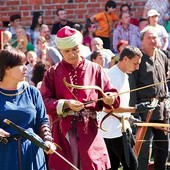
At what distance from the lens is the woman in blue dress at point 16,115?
5.97 metres

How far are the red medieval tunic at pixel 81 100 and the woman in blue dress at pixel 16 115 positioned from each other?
1.86 ft

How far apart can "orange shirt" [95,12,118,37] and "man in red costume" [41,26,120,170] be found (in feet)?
22.2

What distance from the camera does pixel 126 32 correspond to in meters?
13.1

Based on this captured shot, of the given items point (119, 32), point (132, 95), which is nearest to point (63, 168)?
point (132, 95)

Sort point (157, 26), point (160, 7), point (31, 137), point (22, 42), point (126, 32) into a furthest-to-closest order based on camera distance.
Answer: point (160, 7), point (126, 32), point (22, 42), point (157, 26), point (31, 137)

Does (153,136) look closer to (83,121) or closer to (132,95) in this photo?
(132,95)

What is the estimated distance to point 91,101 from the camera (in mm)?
6559

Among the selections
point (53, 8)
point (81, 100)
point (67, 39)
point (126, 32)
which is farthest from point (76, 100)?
point (53, 8)

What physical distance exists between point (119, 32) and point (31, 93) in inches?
282

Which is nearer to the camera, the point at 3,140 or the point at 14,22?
the point at 3,140

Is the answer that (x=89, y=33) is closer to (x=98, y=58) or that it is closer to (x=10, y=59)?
(x=98, y=58)

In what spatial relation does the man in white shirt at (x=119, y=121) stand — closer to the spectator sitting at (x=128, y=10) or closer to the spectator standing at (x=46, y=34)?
the spectator standing at (x=46, y=34)

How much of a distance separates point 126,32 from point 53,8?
6.34 ft

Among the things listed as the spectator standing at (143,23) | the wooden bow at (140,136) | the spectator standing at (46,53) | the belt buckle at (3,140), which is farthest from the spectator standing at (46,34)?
the belt buckle at (3,140)
